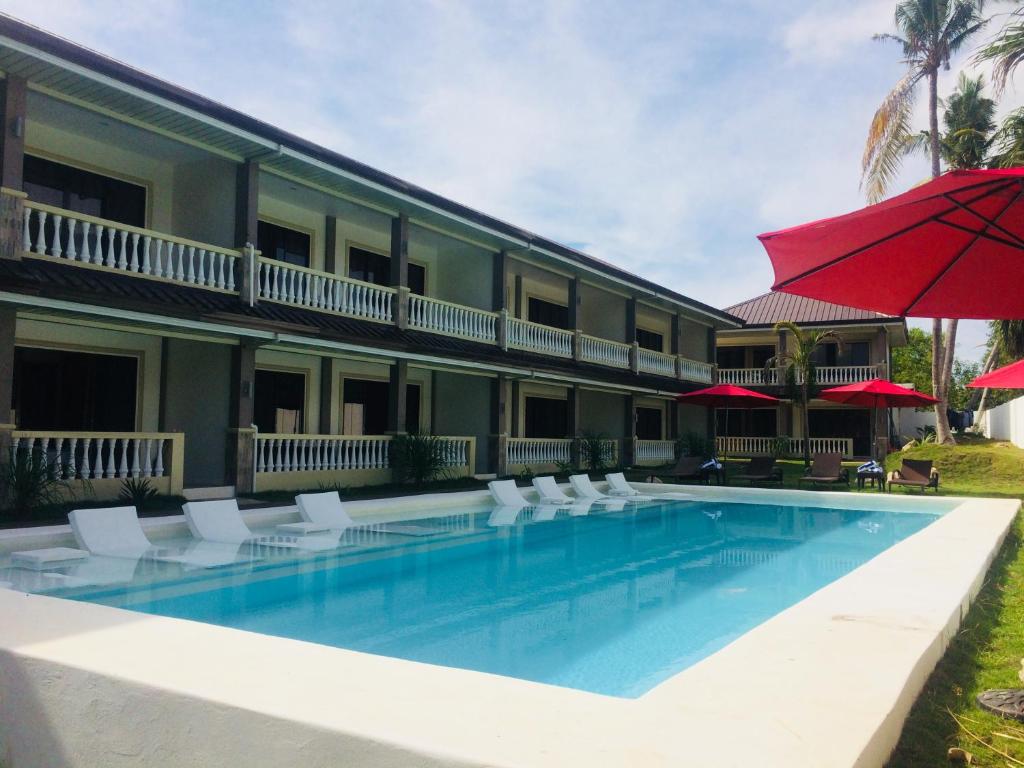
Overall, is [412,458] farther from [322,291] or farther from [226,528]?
[226,528]

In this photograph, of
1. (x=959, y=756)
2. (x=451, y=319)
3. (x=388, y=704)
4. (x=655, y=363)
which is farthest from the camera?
(x=655, y=363)

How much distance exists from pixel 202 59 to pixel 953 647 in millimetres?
14220

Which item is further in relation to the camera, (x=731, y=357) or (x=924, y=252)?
(x=731, y=357)

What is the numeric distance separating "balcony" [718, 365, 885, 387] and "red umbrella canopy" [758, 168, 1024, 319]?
25591 millimetres

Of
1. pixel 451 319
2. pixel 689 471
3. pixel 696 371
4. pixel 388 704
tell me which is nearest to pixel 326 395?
pixel 451 319

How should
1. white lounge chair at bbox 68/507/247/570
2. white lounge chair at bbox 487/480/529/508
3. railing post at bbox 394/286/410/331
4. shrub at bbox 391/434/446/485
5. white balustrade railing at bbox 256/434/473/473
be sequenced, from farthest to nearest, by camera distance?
1. railing post at bbox 394/286/410/331
2. shrub at bbox 391/434/446/485
3. white lounge chair at bbox 487/480/529/508
4. white balustrade railing at bbox 256/434/473/473
5. white lounge chair at bbox 68/507/247/570

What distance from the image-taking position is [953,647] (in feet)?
18.1

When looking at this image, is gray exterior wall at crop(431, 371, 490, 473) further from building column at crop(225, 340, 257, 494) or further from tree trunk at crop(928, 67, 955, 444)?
tree trunk at crop(928, 67, 955, 444)

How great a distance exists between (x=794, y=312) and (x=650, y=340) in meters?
7.42

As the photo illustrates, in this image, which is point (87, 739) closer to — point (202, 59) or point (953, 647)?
point (953, 647)

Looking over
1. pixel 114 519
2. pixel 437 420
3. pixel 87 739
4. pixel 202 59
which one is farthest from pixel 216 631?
pixel 437 420

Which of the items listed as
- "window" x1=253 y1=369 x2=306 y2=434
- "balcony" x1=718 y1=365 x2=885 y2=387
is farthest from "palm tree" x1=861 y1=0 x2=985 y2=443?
"window" x1=253 y1=369 x2=306 y2=434

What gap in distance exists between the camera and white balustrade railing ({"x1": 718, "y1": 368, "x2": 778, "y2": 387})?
1335 inches

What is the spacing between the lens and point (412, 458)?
669 inches
